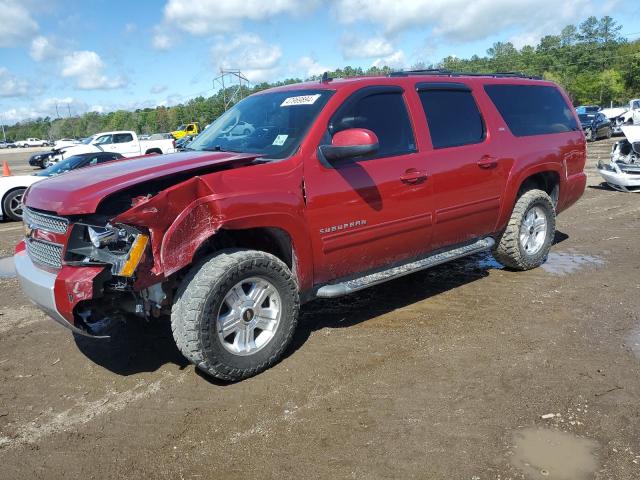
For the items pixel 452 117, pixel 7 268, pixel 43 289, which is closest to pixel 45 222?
pixel 43 289

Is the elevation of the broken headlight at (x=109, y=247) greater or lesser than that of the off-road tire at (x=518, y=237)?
greater

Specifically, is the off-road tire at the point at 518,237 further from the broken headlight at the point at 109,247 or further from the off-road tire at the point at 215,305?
the broken headlight at the point at 109,247

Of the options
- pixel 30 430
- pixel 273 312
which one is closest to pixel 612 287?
pixel 273 312

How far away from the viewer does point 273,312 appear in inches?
152

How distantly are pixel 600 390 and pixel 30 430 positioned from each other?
3.51m

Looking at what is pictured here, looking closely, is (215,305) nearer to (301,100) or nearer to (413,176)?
(301,100)

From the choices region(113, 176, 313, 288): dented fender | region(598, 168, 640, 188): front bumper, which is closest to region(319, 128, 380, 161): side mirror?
region(113, 176, 313, 288): dented fender

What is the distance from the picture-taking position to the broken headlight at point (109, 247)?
3225mm

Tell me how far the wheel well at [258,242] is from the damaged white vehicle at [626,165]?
9559 mm

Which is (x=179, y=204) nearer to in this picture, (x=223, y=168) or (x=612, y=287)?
(x=223, y=168)

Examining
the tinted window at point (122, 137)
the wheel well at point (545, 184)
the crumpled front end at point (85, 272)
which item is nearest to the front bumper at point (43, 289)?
the crumpled front end at point (85, 272)

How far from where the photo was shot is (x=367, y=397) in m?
3.47

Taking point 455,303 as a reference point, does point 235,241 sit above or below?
above

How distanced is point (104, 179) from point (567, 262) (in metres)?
5.15
